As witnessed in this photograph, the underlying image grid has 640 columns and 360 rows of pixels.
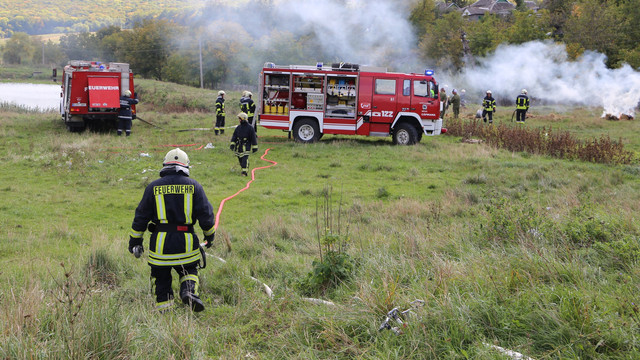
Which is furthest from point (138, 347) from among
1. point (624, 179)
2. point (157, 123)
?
point (157, 123)

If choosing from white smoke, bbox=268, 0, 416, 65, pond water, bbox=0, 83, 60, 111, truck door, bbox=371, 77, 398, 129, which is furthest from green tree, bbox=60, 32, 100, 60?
truck door, bbox=371, 77, 398, 129

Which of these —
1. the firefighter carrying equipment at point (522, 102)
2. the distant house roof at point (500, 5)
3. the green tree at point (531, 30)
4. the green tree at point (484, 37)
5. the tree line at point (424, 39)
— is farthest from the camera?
the distant house roof at point (500, 5)

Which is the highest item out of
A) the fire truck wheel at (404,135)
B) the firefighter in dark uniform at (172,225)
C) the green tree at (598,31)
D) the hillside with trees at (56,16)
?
the hillside with trees at (56,16)

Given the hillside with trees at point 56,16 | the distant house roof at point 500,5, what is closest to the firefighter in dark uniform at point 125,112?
the distant house roof at point 500,5

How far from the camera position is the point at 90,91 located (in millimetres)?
18641

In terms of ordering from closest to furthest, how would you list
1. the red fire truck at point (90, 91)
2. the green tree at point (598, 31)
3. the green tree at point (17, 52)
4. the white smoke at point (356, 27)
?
the red fire truck at point (90, 91), the green tree at point (598, 31), the white smoke at point (356, 27), the green tree at point (17, 52)

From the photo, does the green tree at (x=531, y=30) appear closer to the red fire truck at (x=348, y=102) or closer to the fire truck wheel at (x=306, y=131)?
the red fire truck at (x=348, y=102)

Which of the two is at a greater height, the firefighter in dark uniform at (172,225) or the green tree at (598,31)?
the green tree at (598,31)

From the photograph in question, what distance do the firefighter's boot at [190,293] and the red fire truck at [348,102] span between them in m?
12.4

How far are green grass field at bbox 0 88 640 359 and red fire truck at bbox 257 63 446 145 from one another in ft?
15.3

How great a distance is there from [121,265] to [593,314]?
4875 mm

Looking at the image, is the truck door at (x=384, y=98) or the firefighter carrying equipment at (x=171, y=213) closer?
the firefighter carrying equipment at (x=171, y=213)

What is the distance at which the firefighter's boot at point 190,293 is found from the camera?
14.9 feet

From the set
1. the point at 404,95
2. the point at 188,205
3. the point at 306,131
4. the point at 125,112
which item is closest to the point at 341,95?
the point at 306,131
